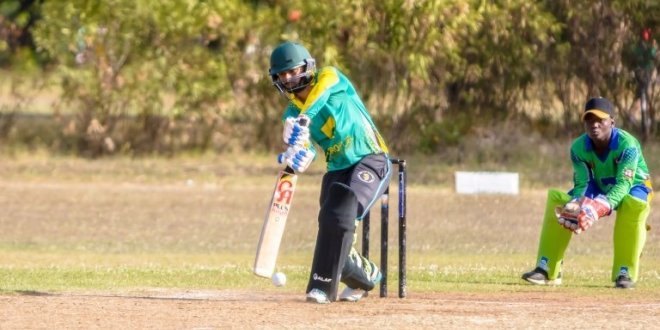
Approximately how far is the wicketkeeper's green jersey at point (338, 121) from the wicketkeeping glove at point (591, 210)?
2088 mm

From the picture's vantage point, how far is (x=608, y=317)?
9.62m

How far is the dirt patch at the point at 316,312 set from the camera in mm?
9211

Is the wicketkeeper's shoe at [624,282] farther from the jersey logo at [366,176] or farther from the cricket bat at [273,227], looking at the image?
the cricket bat at [273,227]

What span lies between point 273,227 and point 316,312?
640 millimetres

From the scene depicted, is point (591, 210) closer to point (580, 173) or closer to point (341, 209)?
point (580, 173)

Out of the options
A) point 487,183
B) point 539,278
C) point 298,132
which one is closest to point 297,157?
point 298,132

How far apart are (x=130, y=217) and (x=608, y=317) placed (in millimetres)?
11629

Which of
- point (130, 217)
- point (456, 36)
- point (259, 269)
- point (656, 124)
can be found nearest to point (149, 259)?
point (130, 217)

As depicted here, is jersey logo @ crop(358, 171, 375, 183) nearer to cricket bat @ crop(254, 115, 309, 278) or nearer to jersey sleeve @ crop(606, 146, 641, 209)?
cricket bat @ crop(254, 115, 309, 278)

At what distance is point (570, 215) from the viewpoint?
38.5 feet

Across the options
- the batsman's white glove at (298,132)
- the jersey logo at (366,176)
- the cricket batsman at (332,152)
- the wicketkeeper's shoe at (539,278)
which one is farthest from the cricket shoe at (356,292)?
the wicketkeeper's shoe at (539,278)

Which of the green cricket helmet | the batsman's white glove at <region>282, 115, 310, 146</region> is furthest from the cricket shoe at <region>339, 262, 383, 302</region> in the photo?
the green cricket helmet

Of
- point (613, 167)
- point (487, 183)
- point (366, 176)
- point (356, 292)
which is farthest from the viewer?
point (487, 183)

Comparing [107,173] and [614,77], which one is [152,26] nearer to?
[107,173]
